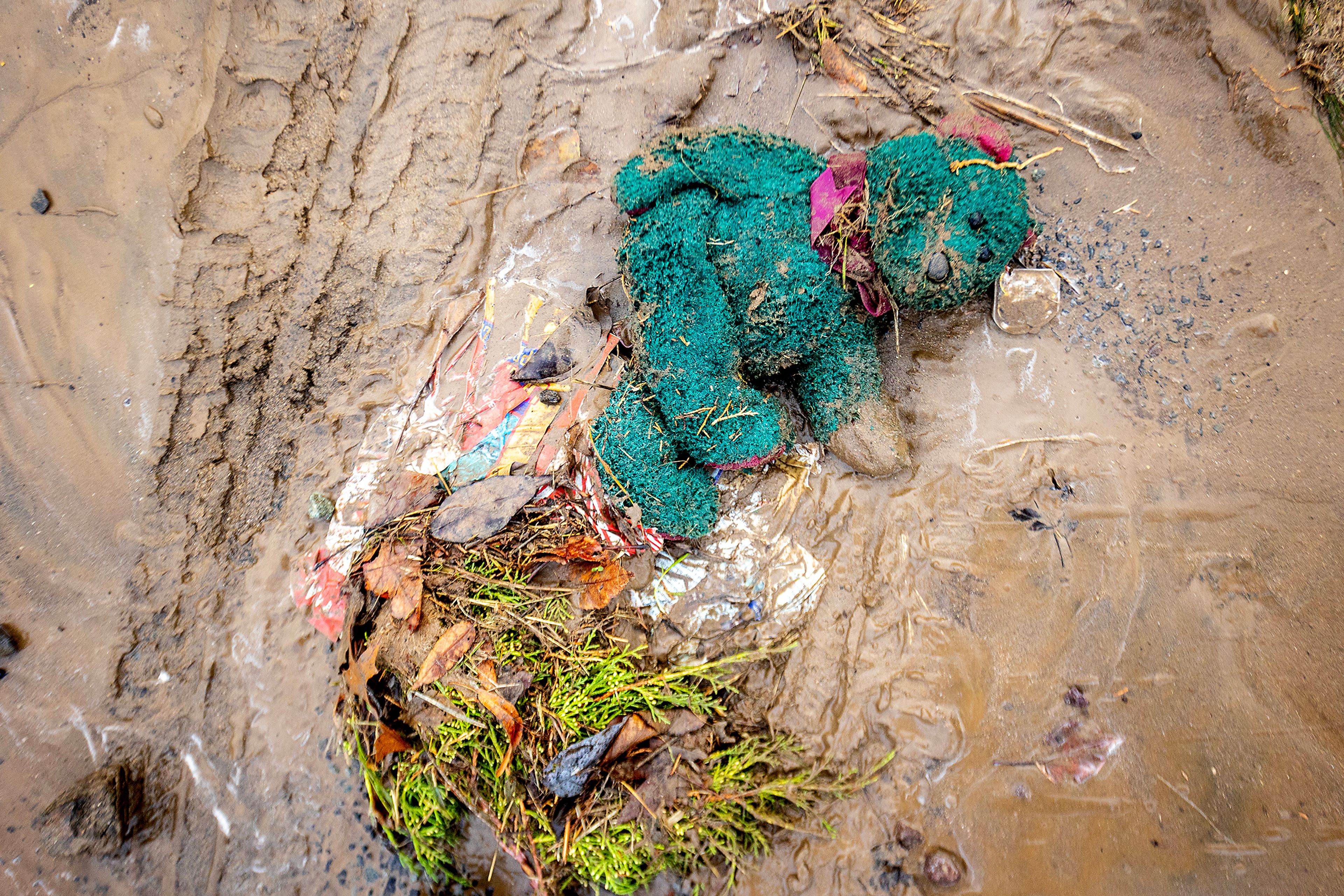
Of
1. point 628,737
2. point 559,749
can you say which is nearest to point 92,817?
point 559,749

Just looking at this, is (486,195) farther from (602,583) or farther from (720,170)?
→ (602,583)

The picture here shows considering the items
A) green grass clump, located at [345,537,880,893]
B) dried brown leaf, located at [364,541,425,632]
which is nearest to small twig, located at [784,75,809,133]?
green grass clump, located at [345,537,880,893]

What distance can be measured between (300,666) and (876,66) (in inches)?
153

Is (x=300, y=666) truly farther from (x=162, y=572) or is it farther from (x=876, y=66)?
(x=876, y=66)

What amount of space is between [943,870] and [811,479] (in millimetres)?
1691

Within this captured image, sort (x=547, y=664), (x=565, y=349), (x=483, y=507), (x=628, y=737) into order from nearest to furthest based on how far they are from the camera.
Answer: (x=628, y=737) → (x=547, y=664) → (x=483, y=507) → (x=565, y=349)

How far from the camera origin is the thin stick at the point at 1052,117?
2795 mm

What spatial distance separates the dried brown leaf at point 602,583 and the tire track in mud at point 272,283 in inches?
53.7

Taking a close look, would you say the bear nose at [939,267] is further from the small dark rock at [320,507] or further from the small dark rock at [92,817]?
the small dark rock at [92,817]

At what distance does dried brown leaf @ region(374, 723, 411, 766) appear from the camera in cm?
269

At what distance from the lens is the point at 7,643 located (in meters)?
2.87

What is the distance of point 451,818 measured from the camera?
2.79 m

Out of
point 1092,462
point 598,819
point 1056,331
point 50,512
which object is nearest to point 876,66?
point 1056,331

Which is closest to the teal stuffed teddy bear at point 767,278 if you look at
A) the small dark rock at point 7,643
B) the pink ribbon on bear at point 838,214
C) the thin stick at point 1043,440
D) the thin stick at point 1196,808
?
the pink ribbon on bear at point 838,214
